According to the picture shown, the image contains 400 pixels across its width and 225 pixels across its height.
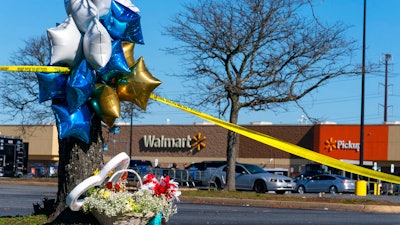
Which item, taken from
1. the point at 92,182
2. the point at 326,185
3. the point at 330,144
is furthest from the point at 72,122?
the point at 330,144

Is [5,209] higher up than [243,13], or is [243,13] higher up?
[243,13]

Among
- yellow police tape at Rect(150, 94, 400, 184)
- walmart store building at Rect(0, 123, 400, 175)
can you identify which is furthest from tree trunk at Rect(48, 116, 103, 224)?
walmart store building at Rect(0, 123, 400, 175)

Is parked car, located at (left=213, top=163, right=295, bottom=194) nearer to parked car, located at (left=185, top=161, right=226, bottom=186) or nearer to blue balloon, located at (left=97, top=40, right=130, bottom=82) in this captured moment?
parked car, located at (left=185, top=161, right=226, bottom=186)

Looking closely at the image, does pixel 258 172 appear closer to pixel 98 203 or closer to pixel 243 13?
pixel 243 13

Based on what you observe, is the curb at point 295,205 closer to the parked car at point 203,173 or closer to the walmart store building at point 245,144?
the parked car at point 203,173

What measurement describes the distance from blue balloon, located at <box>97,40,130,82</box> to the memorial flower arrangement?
1.41 metres

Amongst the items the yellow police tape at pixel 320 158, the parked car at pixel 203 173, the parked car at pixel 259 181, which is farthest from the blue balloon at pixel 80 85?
the parked car at pixel 203 173

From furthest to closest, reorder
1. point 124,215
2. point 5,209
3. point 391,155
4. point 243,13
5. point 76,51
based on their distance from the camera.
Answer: point 391,155
point 243,13
point 5,209
point 76,51
point 124,215

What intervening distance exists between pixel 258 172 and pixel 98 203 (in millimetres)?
27225

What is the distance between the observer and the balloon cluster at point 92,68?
9172 millimetres

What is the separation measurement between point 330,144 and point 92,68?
53.1 meters

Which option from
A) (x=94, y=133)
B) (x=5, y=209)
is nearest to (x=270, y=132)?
(x=5, y=209)

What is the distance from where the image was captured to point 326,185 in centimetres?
4297

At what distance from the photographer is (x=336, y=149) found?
60969 millimetres
